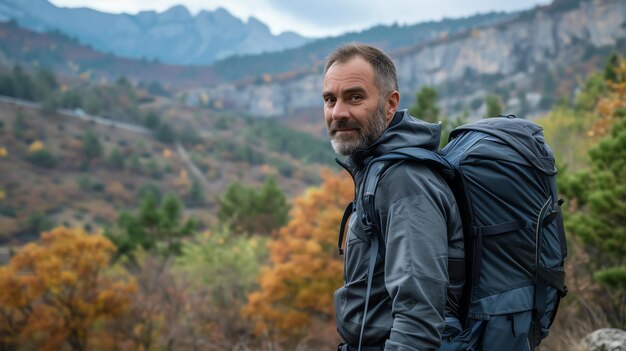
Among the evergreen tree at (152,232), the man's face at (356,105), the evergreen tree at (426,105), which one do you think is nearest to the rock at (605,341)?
the man's face at (356,105)

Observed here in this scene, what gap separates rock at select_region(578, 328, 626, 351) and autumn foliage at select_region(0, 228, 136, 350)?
16.6 meters

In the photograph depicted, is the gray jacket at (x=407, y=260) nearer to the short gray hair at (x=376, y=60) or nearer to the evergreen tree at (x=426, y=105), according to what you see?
the short gray hair at (x=376, y=60)

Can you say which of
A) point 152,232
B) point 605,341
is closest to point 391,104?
point 605,341

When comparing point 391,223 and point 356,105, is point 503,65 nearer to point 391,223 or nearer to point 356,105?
point 356,105

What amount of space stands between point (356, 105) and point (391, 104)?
146 mm

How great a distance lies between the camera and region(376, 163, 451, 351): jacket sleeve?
63.8 inches

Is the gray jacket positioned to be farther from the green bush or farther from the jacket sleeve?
the green bush

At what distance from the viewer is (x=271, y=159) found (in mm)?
92000

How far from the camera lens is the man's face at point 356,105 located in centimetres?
196

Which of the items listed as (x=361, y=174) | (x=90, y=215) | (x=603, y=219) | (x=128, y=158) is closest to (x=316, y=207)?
(x=603, y=219)

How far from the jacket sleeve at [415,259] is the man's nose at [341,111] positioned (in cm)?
35

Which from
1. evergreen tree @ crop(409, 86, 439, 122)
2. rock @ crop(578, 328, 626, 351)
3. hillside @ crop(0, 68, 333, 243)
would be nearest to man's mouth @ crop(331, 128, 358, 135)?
rock @ crop(578, 328, 626, 351)

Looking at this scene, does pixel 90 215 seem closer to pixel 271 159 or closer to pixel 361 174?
pixel 271 159

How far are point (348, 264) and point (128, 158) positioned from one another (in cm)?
8210
